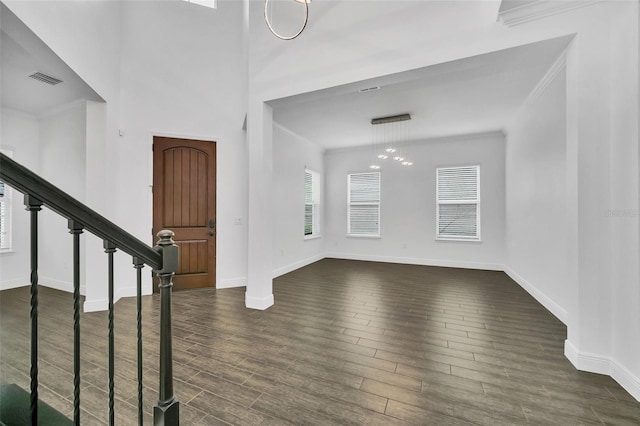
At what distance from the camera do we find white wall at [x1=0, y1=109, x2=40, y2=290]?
167 inches

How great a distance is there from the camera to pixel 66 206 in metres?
0.93

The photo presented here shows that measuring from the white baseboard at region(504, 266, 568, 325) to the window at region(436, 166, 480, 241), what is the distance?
4.05ft

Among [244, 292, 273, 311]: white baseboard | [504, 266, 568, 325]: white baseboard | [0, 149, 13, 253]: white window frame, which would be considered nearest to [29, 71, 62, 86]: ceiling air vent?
[0, 149, 13, 253]: white window frame

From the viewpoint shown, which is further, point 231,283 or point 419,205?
point 419,205

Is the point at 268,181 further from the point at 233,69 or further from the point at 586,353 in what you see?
the point at 586,353

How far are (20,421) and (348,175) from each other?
6635 millimetres

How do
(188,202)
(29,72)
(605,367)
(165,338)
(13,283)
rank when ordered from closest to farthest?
(165,338) < (605,367) < (29,72) < (188,202) < (13,283)

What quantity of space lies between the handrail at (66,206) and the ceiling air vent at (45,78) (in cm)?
362

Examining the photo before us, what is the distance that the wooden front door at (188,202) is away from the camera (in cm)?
409

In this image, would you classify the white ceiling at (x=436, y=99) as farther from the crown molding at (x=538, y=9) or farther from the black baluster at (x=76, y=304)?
the black baluster at (x=76, y=304)

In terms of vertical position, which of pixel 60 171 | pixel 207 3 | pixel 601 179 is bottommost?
pixel 601 179

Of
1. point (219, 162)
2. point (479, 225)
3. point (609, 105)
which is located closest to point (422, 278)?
point (479, 225)

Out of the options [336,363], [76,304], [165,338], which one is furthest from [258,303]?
[76,304]

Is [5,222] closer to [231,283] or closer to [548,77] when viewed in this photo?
[231,283]
